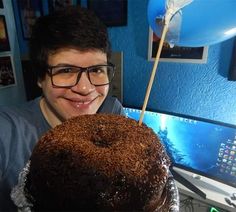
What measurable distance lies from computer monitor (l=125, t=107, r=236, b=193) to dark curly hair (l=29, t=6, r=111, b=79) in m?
0.47

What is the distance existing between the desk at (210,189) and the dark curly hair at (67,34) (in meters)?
0.70

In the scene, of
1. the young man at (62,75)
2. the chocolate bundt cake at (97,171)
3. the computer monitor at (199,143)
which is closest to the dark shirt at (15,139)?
the young man at (62,75)

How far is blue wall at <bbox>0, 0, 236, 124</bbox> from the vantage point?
0.98m

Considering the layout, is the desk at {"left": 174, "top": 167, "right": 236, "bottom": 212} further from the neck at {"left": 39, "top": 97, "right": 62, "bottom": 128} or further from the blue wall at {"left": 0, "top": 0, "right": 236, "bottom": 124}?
the neck at {"left": 39, "top": 97, "right": 62, "bottom": 128}

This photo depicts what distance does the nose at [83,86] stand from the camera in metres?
0.62

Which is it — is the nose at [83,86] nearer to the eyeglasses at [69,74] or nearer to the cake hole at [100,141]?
the eyeglasses at [69,74]

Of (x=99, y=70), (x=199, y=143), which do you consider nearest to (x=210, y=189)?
(x=199, y=143)

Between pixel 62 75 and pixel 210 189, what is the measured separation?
2.62ft

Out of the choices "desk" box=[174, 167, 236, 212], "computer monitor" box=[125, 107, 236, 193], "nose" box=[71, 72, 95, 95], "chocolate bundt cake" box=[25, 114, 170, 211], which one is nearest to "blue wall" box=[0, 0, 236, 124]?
"computer monitor" box=[125, 107, 236, 193]

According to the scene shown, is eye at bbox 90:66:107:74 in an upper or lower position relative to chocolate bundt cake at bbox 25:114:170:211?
upper

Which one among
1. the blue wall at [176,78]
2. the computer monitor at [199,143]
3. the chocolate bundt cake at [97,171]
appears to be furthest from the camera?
the blue wall at [176,78]

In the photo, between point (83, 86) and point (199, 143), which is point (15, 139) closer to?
point (83, 86)

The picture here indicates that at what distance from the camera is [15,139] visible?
0.63 m

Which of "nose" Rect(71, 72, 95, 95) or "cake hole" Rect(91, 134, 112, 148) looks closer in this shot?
"cake hole" Rect(91, 134, 112, 148)
